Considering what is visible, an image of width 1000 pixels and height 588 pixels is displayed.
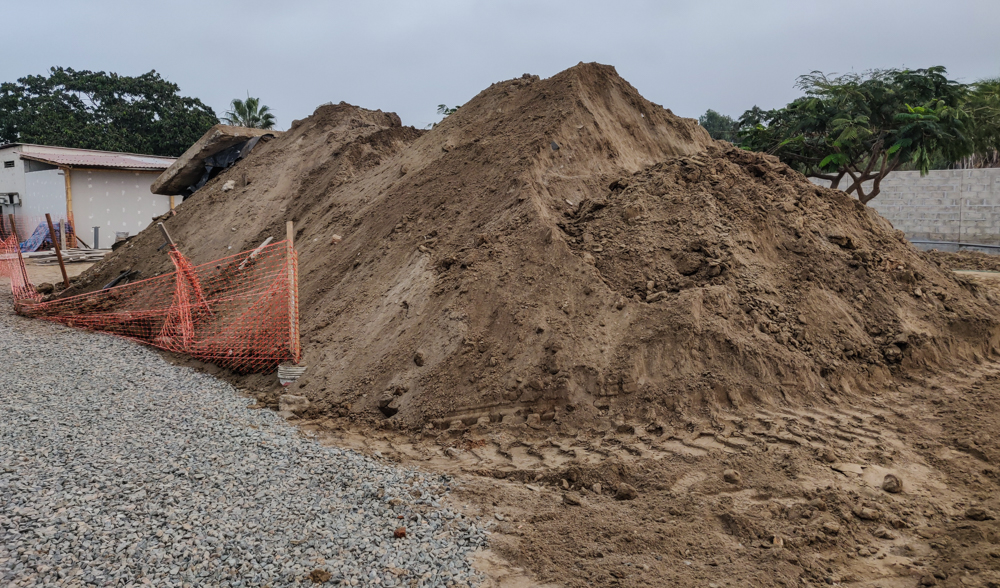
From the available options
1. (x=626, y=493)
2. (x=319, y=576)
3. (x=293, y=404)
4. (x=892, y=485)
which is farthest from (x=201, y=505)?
(x=892, y=485)

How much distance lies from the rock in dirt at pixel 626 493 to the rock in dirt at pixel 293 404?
9.33ft

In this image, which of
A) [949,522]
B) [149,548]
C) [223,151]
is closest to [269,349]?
[149,548]

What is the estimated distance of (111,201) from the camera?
2112 cm

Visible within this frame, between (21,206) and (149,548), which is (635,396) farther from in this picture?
(21,206)

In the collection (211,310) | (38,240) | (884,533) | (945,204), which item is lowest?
(884,533)

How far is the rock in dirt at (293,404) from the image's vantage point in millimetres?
5418

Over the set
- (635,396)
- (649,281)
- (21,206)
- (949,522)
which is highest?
(21,206)

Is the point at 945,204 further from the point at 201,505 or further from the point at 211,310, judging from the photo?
the point at 201,505

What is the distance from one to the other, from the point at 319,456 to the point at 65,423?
2125 mm

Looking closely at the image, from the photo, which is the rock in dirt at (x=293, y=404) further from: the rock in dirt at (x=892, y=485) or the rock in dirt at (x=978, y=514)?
the rock in dirt at (x=978, y=514)

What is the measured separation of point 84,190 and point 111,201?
31.7 inches

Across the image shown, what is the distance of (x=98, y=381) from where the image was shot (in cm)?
618

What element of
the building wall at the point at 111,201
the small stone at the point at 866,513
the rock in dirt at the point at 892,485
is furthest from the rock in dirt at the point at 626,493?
the building wall at the point at 111,201

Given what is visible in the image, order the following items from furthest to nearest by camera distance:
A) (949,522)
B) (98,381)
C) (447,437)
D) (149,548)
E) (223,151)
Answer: (223,151) < (98,381) < (447,437) < (949,522) < (149,548)
